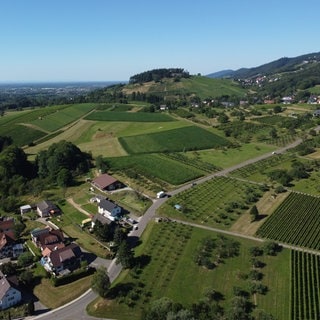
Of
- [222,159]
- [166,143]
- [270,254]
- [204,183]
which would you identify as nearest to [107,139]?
[166,143]

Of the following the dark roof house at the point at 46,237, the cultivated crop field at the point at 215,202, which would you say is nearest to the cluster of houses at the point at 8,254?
the dark roof house at the point at 46,237

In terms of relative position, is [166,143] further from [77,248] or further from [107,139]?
[77,248]

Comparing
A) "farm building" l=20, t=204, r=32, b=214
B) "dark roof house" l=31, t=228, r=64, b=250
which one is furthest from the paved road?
"farm building" l=20, t=204, r=32, b=214

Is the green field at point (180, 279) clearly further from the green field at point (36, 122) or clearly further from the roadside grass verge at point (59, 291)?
the green field at point (36, 122)

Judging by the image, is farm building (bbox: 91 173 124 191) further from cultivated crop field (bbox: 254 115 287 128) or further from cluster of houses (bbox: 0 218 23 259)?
cultivated crop field (bbox: 254 115 287 128)

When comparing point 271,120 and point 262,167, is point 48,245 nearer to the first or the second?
point 262,167

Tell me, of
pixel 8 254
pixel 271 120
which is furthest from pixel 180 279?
pixel 271 120
